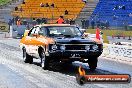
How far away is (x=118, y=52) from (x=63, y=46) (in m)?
7.42

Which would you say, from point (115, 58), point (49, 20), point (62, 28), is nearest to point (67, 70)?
point (62, 28)

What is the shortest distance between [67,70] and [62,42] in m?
1.20

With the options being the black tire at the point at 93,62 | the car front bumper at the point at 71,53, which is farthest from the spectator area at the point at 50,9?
the car front bumper at the point at 71,53

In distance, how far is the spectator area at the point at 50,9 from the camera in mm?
57938

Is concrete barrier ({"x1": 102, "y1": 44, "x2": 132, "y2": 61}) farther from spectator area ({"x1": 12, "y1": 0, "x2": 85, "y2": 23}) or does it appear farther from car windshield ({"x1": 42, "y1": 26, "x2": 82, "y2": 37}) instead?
spectator area ({"x1": 12, "y1": 0, "x2": 85, "y2": 23})

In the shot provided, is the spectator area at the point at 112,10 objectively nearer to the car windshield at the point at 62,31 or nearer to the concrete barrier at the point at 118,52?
the concrete barrier at the point at 118,52

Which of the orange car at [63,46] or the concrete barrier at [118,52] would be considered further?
the concrete barrier at [118,52]

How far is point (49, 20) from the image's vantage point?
173ft

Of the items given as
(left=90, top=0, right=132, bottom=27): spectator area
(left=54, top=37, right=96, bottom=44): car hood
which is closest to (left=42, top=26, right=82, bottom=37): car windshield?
(left=54, top=37, right=96, bottom=44): car hood

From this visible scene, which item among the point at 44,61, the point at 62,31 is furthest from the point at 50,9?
the point at 44,61

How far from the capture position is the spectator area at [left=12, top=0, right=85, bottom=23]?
190ft

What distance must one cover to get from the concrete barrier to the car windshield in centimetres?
486

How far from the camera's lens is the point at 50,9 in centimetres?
5956

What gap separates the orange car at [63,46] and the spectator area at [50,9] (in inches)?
1632
